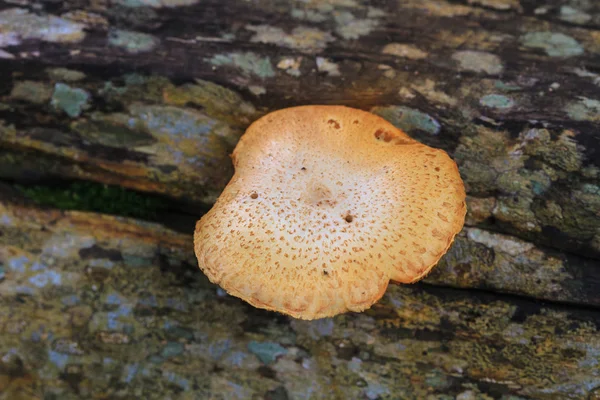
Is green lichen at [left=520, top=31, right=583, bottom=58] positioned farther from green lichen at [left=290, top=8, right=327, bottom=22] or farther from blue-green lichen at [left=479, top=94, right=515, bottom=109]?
green lichen at [left=290, top=8, right=327, bottom=22]

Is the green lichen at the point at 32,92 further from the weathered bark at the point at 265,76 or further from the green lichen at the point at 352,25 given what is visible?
the green lichen at the point at 352,25

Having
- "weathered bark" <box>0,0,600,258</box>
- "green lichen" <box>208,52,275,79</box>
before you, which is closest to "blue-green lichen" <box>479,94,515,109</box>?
"weathered bark" <box>0,0,600,258</box>

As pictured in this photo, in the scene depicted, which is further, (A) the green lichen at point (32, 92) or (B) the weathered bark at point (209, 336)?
(A) the green lichen at point (32, 92)

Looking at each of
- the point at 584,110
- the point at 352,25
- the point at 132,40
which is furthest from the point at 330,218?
the point at 132,40

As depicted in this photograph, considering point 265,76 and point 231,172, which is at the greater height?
point 265,76

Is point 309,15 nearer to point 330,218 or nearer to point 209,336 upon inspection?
point 330,218

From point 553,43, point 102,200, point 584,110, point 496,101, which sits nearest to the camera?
point 584,110

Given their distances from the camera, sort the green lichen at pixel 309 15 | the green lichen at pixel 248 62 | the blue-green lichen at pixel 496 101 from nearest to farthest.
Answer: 1. the blue-green lichen at pixel 496 101
2. the green lichen at pixel 248 62
3. the green lichen at pixel 309 15

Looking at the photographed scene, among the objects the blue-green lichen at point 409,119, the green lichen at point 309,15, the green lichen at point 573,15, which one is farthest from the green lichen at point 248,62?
the green lichen at point 573,15
